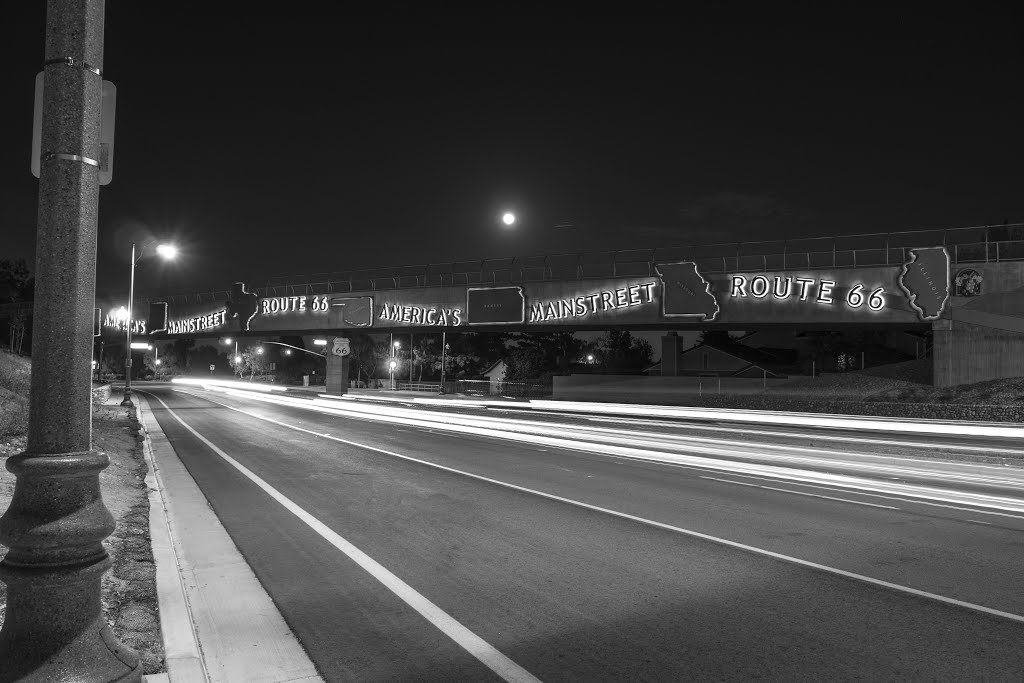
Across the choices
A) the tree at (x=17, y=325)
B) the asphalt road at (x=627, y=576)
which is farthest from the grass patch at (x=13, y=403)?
the tree at (x=17, y=325)

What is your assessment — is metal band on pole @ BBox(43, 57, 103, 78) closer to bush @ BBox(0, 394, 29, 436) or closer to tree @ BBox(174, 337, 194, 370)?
bush @ BBox(0, 394, 29, 436)

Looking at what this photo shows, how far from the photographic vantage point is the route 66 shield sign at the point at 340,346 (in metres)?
55.3

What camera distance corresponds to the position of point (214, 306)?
189 ft

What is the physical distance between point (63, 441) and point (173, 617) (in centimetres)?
269

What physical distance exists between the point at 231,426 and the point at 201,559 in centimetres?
2159

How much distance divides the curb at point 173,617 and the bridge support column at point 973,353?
32.1 m

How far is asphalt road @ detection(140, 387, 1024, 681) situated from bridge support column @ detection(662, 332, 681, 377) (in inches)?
1529

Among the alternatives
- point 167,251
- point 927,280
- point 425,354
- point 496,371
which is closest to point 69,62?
point 167,251

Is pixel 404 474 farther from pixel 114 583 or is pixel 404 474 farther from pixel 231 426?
pixel 231 426

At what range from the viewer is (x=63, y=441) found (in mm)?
3688

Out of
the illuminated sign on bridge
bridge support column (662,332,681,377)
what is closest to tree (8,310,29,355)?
the illuminated sign on bridge

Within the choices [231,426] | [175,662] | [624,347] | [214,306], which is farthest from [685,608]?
[624,347]

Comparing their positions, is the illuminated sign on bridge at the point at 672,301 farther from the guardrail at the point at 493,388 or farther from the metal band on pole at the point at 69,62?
the metal band on pole at the point at 69,62

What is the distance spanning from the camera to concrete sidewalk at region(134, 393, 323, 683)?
4.88m
